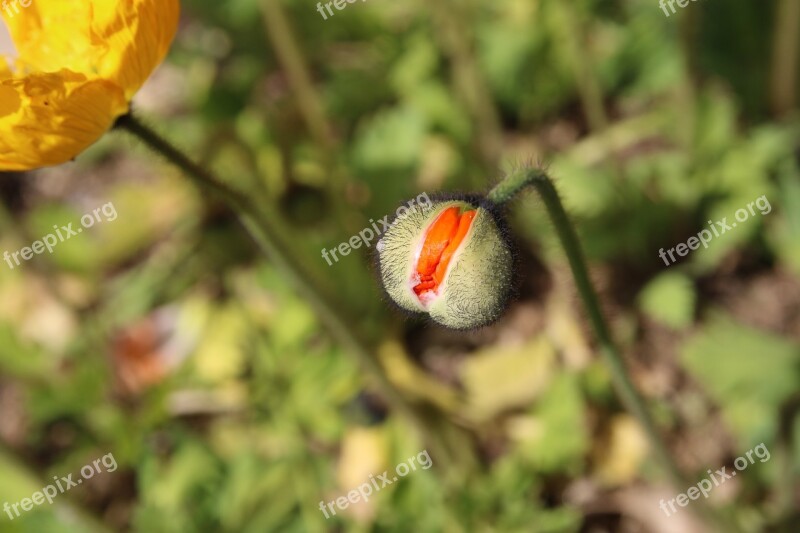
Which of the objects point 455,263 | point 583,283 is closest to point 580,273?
point 583,283

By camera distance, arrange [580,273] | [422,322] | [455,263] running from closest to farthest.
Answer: [455,263], [580,273], [422,322]

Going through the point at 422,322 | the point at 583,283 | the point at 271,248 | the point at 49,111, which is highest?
the point at 49,111

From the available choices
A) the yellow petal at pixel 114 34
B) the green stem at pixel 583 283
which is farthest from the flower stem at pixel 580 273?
the yellow petal at pixel 114 34

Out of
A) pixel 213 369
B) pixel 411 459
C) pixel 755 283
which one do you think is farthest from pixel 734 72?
pixel 213 369

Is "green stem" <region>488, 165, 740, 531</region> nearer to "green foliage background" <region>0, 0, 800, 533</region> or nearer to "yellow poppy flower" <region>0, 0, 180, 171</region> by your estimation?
"green foliage background" <region>0, 0, 800, 533</region>

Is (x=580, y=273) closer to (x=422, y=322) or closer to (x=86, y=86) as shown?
(x=86, y=86)

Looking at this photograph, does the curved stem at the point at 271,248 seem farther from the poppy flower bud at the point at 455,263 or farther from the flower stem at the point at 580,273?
the flower stem at the point at 580,273

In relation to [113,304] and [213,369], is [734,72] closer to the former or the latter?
[213,369]

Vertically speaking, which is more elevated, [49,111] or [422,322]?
[49,111]
